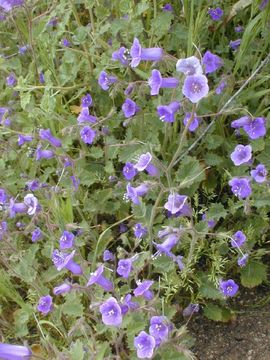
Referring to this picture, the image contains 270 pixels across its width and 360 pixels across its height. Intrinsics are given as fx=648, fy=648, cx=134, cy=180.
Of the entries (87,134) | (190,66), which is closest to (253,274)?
(87,134)

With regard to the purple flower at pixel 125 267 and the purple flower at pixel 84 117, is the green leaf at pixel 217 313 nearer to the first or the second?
the purple flower at pixel 125 267

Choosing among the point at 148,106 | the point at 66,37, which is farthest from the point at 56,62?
the point at 148,106

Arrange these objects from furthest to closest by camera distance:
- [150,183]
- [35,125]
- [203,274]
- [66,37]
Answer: [66,37], [35,125], [203,274], [150,183]

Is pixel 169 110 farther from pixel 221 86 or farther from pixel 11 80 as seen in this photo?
pixel 11 80

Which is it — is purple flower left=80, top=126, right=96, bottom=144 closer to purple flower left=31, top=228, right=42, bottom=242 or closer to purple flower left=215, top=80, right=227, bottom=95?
purple flower left=31, top=228, right=42, bottom=242

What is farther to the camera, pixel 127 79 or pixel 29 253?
pixel 127 79

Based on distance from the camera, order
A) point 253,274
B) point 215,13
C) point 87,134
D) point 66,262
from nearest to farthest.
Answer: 1. point 66,262
2. point 253,274
3. point 87,134
4. point 215,13

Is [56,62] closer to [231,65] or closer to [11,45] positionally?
[11,45]
